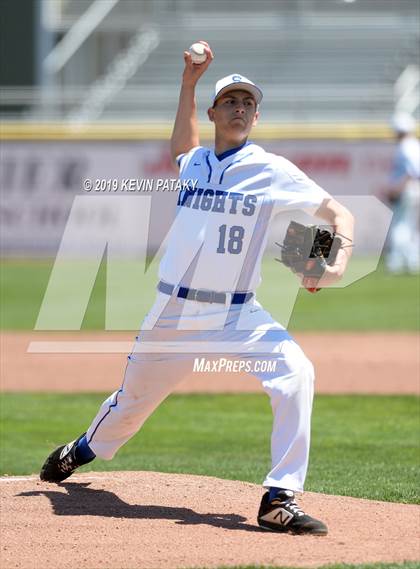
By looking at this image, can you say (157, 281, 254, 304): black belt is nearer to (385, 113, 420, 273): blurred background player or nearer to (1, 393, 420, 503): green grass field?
(1, 393, 420, 503): green grass field

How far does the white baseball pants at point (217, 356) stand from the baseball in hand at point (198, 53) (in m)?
1.45

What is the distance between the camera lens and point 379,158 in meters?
22.4

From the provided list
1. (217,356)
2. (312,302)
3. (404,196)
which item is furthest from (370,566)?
(404,196)

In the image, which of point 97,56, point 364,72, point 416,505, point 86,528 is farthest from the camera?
point 97,56

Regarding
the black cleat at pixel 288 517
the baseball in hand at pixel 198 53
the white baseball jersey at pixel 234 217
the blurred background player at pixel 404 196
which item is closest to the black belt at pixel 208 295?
the white baseball jersey at pixel 234 217

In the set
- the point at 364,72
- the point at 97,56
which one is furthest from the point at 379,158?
the point at 97,56

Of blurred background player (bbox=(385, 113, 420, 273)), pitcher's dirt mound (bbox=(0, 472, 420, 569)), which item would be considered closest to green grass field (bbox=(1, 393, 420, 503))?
pitcher's dirt mound (bbox=(0, 472, 420, 569))

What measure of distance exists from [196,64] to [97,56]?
26510mm

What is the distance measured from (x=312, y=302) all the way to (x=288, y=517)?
12.3 metres

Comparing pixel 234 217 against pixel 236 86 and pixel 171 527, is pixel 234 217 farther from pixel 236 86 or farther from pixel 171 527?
pixel 171 527

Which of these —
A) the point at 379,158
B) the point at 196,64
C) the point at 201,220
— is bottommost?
the point at 379,158

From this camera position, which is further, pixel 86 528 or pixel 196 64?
pixel 196 64

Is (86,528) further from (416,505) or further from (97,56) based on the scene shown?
(97,56)

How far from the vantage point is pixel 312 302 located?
58.2 ft
